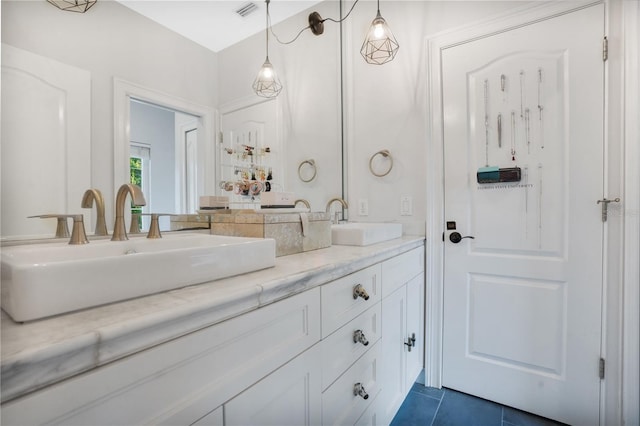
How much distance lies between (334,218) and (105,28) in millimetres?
1454

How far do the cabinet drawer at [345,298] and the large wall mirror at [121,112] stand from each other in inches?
26.4

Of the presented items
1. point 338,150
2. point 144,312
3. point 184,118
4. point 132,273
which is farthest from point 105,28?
point 338,150

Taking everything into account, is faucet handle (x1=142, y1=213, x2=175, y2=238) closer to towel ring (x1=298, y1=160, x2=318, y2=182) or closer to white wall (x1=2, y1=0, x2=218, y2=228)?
white wall (x1=2, y1=0, x2=218, y2=228)

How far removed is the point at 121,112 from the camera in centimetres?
96

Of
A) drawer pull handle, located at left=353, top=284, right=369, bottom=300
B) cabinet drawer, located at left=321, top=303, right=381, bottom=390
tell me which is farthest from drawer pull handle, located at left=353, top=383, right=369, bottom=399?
drawer pull handle, located at left=353, top=284, right=369, bottom=300

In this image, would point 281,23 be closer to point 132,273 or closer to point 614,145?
point 132,273

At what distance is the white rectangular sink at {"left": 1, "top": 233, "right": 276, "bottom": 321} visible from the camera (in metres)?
0.48

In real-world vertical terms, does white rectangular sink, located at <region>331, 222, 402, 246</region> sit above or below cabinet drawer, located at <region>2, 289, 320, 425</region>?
above

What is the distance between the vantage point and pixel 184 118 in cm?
112

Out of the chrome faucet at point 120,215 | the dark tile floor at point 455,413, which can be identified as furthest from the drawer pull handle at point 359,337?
the chrome faucet at point 120,215

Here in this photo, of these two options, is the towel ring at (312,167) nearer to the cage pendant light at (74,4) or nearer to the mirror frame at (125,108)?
the mirror frame at (125,108)

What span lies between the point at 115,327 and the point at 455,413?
172 cm

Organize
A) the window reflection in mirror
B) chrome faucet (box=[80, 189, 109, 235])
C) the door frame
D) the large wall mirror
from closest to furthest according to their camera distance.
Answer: the large wall mirror, chrome faucet (box=[80, 189, 109, 235]), the window reflection in mirror, the door frame

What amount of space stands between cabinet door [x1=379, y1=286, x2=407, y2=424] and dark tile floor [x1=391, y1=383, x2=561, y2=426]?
0.42ft
